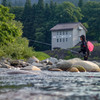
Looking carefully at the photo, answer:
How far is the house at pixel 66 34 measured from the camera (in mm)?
62969

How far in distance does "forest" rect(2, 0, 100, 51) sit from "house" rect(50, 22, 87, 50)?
77.3 inches

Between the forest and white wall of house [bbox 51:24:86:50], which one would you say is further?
the forest

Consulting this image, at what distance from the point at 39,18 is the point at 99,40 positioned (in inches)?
616

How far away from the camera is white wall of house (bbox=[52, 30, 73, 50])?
63.5 m

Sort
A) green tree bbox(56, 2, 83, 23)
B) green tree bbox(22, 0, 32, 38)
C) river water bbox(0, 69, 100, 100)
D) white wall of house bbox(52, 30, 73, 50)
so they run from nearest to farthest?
1. river water bbox(0, 69, 100, 100)
2. white wall of house bbox(52, 30, 73, 50)
3. green tree bbox(56, 2, 83, 23)
4. green tree bbox(22, 0, 32, 38)

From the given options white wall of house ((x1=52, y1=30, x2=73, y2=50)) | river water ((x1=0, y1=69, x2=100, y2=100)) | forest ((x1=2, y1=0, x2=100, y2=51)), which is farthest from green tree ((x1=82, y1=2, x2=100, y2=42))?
river water ((x1=0, y1=69, x2=100, y2=100))

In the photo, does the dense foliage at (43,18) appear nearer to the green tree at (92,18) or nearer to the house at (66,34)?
the green tree at (92,18)

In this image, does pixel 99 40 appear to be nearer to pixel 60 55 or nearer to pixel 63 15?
pixel 63 15

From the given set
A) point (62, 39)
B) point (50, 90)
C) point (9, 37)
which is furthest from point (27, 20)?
point (50, 90)

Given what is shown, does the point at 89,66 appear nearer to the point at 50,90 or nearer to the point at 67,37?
the point at 50,90

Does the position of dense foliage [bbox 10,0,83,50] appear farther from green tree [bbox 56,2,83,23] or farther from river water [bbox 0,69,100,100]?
river water [bbox 0,69,100,100]

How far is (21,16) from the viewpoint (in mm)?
73688

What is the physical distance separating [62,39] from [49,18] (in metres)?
8.01

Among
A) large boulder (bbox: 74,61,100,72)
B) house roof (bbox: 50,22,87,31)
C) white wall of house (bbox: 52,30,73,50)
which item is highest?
large boulder (bbox: 74,61,100,72)
